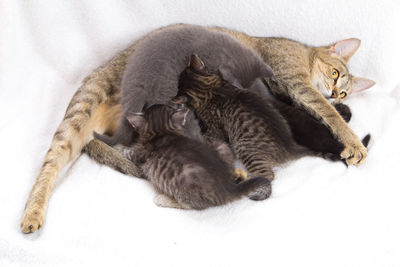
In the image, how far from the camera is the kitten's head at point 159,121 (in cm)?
182

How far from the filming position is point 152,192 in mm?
1848

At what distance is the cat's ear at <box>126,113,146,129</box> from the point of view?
1.82 meters

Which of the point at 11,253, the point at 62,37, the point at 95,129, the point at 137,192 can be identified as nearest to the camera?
the point at 11,253

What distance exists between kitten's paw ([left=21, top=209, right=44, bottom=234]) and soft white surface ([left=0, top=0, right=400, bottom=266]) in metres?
0.03

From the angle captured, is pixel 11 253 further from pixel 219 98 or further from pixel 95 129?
pixel 219 98

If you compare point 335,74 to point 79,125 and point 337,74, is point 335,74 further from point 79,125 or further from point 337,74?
point 79,125

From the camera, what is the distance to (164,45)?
204 cm

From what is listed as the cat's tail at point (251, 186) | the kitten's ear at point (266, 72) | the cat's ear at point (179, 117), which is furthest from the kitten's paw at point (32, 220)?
the kitten's ear at point (266, 72)

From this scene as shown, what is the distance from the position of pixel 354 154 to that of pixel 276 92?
596 millimetres

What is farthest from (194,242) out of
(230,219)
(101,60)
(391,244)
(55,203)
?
(101,60)

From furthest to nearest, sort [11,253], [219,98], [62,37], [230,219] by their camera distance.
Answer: [62,37]
[219,98]
[230,219]
[11,253]

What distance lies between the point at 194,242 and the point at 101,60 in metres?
1.32

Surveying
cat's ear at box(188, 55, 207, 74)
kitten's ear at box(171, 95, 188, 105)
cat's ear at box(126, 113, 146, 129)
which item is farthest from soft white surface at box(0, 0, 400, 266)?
cat's ear at box(188, 55, 207, 74)

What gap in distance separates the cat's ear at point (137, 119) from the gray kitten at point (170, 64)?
35mm
